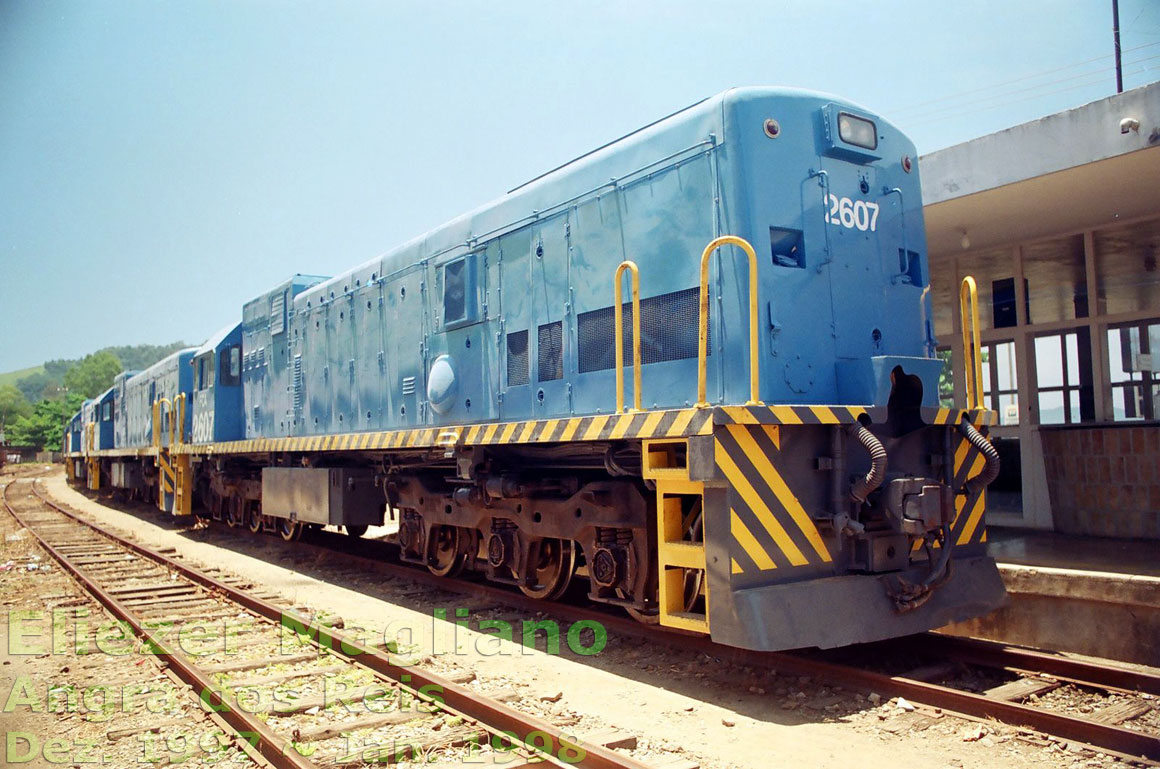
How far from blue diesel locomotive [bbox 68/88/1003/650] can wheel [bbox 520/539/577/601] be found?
22 millimetres

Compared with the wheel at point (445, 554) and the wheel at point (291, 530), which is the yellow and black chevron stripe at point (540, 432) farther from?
the wheel at point (291, 530)

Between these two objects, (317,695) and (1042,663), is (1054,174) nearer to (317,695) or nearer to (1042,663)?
(1042,663)

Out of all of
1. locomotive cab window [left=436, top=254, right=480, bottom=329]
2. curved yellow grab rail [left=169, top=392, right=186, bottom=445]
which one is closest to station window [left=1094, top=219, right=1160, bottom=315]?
locomotive cab window [left=436, top=254, right=480, bottom=329]

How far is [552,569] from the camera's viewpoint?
6.88 metres

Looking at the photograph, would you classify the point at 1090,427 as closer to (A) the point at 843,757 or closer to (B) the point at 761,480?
(B) the point at 761,480

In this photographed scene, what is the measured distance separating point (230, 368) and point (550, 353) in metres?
8.91

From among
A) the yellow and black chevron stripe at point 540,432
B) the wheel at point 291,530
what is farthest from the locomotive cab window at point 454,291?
the wheel at point 291,530

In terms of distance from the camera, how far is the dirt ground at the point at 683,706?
12.6 ft

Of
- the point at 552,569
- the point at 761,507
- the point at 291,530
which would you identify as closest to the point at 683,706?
the point at 761,507

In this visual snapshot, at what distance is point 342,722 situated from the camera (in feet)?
14.4

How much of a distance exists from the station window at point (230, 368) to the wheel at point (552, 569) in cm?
844

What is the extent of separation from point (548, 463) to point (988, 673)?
11.2 feet

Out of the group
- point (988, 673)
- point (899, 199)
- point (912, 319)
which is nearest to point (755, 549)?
point (988, 673)

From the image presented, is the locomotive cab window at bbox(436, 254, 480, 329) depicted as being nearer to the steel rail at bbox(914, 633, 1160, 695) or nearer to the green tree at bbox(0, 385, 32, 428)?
the steel rail at bbox(914, 633, 1160, 695)
